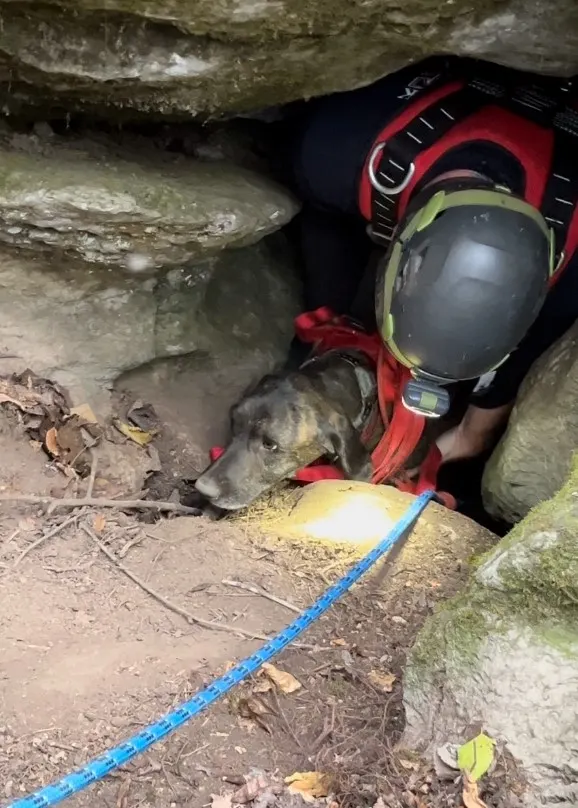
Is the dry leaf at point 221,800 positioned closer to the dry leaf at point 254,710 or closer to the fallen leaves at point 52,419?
the dry leaf at point 254,710

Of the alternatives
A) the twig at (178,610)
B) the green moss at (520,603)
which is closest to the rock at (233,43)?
the green moss at (520,603)

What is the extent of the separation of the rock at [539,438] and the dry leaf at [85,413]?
156 centimetres

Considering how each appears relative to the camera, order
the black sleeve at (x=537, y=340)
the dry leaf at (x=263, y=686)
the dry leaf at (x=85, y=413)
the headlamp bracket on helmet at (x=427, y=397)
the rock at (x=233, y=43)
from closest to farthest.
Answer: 1. the dry leaf at (x=263, y=686)
2. the rock at (x=233, y=43)
3. the headlamp bracket on helmet at (x=427, y=397)
4. the dry leaf at (x=85, y=413)
5. the black sleeve at (x=537, y=340)

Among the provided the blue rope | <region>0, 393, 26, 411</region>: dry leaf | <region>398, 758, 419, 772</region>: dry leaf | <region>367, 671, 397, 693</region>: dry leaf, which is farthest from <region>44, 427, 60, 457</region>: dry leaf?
<region>398, 758, 419, 772</region>: dry leaf

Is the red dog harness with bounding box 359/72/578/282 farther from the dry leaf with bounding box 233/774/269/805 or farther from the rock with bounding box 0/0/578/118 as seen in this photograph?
the dry leaf with bounding box 233/774/269/805

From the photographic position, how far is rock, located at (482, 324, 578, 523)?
2.82 m

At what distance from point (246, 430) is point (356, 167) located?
3.71 feet

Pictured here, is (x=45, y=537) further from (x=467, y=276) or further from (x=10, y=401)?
(x=467, y=276)

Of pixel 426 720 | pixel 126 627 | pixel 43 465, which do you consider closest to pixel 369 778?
pixel 426 720

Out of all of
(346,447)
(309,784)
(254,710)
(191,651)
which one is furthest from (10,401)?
(309,784)

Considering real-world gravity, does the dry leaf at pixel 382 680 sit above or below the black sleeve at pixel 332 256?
below

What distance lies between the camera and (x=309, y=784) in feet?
5.29

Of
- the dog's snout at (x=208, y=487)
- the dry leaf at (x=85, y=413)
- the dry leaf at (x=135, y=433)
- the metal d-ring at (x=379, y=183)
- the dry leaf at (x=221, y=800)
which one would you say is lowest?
the dog's snout at (x=208, y=487)

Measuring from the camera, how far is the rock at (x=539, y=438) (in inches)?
111
